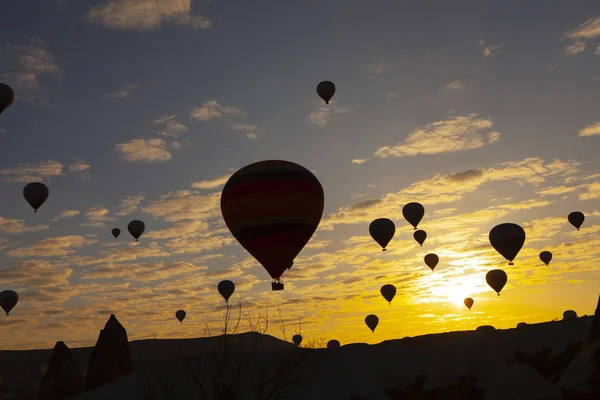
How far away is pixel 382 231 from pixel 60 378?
2978cm

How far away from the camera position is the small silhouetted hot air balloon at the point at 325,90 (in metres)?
51.2

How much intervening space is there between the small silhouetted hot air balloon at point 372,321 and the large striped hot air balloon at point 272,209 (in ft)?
157

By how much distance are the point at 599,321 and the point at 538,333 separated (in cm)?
703

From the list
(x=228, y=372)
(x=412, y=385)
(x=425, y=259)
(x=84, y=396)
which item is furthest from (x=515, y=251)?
(x=84, y=396)

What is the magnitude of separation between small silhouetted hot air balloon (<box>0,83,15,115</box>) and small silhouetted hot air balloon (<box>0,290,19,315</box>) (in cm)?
3774

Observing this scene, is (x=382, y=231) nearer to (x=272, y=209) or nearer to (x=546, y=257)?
(x=272, y=209)

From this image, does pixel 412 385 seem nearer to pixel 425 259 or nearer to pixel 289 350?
pixel 289 350

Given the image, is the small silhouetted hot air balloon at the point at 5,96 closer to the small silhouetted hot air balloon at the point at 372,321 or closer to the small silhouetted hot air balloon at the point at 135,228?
the small silhouetted hot air balloon at the point at 135,228

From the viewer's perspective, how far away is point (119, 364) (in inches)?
1662

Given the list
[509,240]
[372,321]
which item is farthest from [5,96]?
[372,321]

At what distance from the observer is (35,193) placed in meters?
55.2

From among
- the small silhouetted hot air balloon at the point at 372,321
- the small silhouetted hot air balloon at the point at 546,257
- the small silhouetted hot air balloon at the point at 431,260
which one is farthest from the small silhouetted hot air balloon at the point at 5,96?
the small silhouetted hot air balloon at the point at 546,257

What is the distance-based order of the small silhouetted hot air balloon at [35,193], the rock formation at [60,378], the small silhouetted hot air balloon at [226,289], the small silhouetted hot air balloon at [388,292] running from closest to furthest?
the rock formation at [60,378] → the small silhouetted hot air balloon at [35,193] → the small silhouetted hot air balloon at [226,289] → the small silhouetted hot air balloon at [388,292]

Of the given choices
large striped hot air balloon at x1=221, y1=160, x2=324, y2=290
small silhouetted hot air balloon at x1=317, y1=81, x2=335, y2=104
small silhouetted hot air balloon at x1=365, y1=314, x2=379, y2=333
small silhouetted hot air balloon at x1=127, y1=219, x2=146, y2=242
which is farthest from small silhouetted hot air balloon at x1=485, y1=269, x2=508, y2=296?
small silhouetted hot air balloon at x1=127, y1=219, x2=146, y2=242
